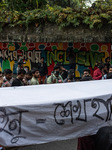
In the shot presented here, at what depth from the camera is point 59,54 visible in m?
11.4

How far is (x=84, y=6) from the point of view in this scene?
9266 millimetres

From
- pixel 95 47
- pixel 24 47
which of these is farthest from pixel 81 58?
pixel 24 47

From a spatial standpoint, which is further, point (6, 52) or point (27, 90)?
point (6, 52)

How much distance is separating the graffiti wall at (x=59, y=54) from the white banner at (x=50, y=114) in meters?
7.60

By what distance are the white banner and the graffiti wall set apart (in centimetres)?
760

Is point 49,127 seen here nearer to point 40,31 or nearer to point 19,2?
point 40,31

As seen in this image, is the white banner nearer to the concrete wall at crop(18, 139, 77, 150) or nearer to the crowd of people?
the concrete wall at crop(18, 139, 77, 150)

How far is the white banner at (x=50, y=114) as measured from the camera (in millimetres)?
2898

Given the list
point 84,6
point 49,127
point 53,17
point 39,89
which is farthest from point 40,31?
point 49,127

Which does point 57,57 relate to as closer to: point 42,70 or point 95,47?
point 42,70

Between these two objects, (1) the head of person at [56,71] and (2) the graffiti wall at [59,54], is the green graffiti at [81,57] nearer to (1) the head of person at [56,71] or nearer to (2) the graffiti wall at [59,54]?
(2) the graffiti wall at [59,54]

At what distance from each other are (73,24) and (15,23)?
290 centimetres

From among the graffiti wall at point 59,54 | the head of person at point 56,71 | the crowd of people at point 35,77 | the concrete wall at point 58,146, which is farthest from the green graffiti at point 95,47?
the concrete wall at point 58,146

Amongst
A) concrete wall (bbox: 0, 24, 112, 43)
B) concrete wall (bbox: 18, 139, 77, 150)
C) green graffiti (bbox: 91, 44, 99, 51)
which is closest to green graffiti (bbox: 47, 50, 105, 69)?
green graffiti (bbox: 91, 44, 99, 51)
